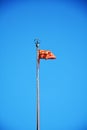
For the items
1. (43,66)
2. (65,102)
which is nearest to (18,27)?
(43,66)

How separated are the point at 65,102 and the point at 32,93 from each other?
1.26 ft

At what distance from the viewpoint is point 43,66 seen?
2113 millimetres

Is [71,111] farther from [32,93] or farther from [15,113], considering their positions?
[15,113]

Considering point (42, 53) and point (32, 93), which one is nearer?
point (42, 53)

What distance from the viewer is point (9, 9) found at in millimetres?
2094

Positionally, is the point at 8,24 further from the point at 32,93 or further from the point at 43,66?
the point at 32,93

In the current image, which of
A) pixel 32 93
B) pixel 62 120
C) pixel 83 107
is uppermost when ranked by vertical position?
pixel 32 93

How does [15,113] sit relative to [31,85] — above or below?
below

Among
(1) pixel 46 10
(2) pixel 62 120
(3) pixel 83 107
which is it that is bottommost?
(2) pixel 62 120

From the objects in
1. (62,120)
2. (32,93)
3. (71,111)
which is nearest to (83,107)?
(71,111)

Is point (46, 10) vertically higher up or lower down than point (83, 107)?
higher up

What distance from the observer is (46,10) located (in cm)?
209

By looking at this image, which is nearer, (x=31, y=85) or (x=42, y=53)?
(x=42, y=53)

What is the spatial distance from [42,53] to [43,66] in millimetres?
744
